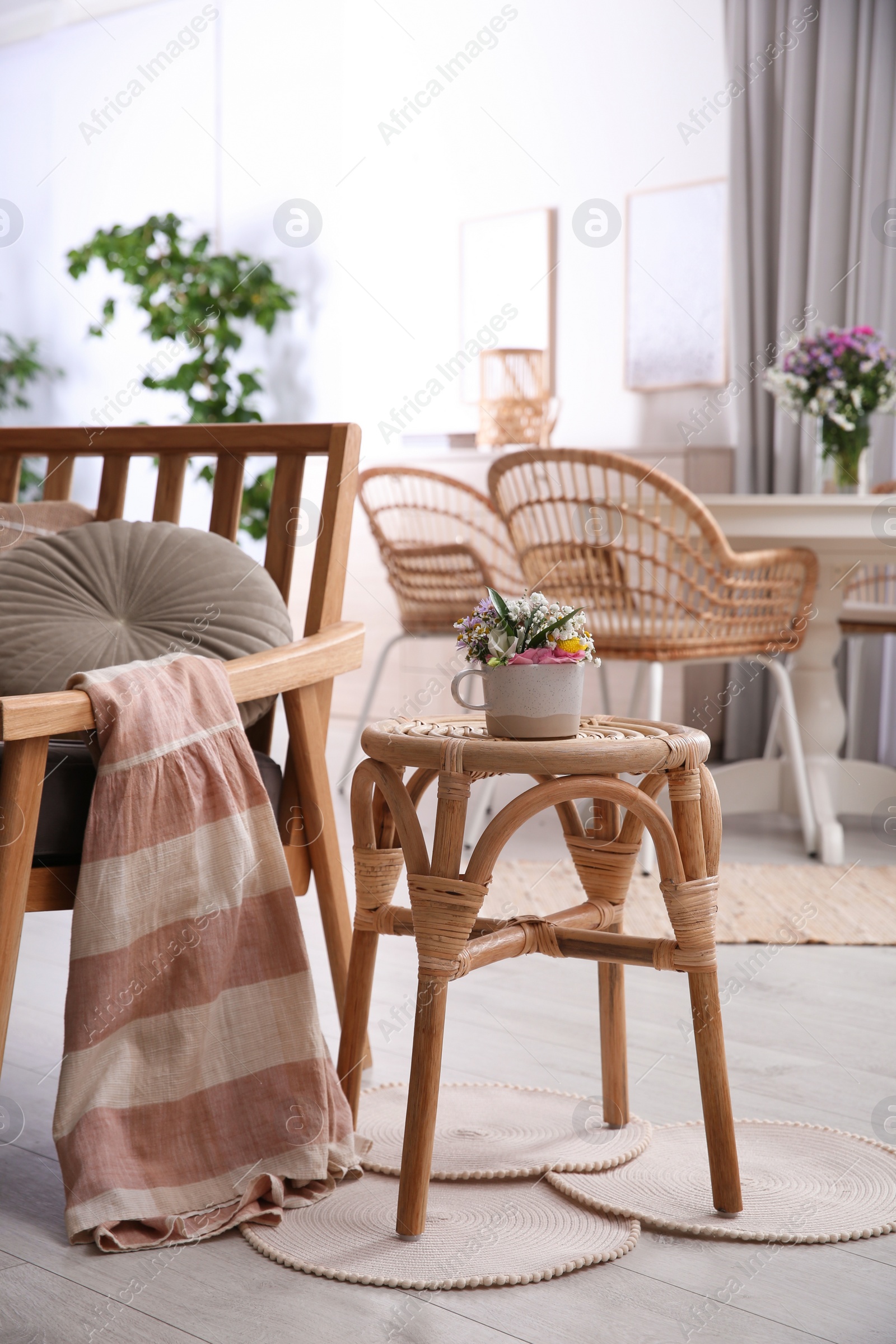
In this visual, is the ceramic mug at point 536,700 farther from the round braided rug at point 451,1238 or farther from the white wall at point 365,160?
the white wall at point 365,160

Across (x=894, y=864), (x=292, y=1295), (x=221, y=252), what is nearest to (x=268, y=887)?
(x=292, y=1295)

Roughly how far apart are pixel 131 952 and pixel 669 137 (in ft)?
12.2

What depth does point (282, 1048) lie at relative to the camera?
137 centimetres

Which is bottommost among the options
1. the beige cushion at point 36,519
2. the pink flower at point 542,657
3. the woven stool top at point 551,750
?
the woven stool top at point 551,750

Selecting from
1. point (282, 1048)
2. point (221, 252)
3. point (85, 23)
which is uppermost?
point (85, 23)

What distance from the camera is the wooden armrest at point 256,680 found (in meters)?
1.24

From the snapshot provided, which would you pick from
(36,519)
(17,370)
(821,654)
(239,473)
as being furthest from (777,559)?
(17,370)

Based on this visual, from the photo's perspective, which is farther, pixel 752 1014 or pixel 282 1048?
pixel 752 1014

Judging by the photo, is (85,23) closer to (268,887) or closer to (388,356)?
(388,356)

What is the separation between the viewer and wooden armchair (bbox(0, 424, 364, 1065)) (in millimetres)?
1276

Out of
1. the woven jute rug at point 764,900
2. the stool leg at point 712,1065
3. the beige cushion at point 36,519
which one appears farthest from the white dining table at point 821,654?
the stool leg at point 712,1065

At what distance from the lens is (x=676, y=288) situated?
4352 millimetres

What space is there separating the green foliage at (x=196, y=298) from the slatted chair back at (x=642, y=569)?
2216 mm

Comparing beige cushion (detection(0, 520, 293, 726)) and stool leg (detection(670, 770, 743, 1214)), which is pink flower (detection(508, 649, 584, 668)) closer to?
stool leg (detection(670, 770, 743, 1214))
